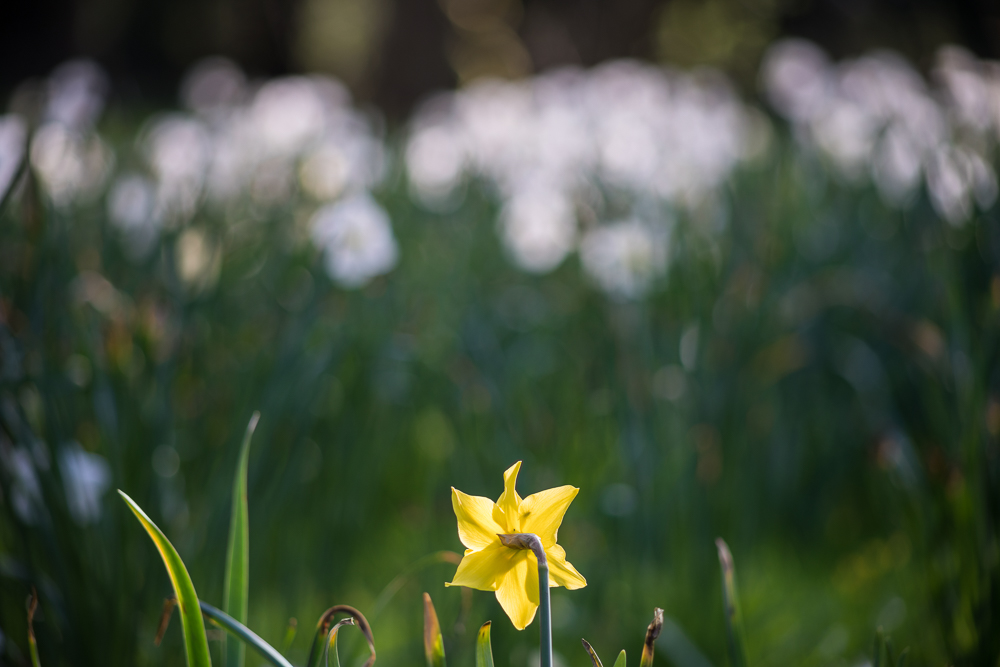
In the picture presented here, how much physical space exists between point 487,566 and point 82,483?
693 mm

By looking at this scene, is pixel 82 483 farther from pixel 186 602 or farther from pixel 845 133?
pixel 845 133

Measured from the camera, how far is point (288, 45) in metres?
10.6

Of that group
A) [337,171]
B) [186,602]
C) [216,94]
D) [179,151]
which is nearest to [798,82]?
[337,171]

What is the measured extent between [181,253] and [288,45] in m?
10.6

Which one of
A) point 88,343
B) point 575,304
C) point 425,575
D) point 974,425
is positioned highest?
point 88,343

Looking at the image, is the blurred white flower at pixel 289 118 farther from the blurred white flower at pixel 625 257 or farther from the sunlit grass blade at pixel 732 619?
the sunlit grass blade at pixel 732 619

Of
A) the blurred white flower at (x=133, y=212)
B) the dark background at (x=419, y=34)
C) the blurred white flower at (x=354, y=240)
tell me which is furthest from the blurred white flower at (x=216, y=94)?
the dark background at (x=419, y=34)

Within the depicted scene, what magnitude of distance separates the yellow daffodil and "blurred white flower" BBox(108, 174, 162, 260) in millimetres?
1352

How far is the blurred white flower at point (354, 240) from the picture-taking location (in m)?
1.38

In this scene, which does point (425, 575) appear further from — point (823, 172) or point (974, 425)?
point (823, 172)

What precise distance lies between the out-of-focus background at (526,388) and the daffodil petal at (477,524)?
0.35ft

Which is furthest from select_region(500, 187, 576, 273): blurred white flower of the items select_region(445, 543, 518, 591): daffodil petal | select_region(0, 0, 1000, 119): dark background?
select_region(0, 0, 1000, 119): dark background

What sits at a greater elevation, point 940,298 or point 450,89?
point 940,298

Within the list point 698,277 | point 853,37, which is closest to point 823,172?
point 698,277
